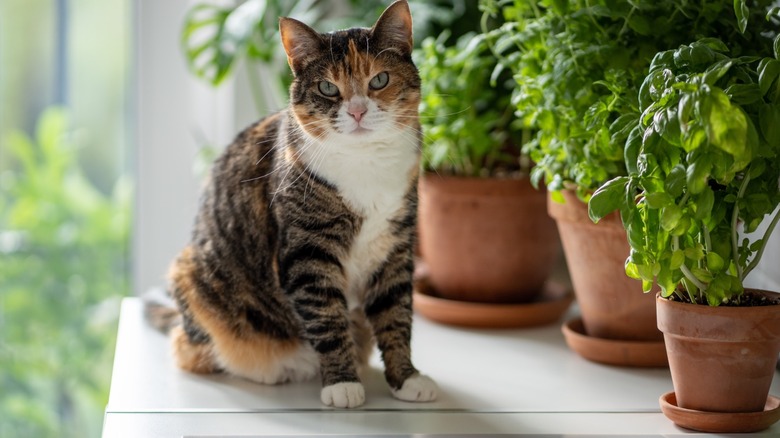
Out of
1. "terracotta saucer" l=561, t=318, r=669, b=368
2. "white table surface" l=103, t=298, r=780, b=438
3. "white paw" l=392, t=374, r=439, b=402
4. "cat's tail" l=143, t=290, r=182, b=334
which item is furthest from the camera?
"cat's tail" l=143, t=290, r=182, b=334

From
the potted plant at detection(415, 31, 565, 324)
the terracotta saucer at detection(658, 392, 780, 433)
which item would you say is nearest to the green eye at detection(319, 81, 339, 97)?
the potted plant at detection(415, 31, 565, 324)

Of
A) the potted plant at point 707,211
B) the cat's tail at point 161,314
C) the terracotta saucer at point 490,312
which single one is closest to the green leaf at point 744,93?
the potted plant at point 707,211

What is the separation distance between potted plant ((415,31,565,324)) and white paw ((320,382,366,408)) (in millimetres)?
479

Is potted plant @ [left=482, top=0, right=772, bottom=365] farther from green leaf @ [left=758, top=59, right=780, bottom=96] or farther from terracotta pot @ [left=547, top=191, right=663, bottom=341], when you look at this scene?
green leaf @ [left=758, top=59, right=780, bottom=96]

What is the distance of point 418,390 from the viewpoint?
138 centimetres

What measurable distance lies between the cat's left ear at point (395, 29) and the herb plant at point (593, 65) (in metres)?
0.17

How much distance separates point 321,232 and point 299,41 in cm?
26

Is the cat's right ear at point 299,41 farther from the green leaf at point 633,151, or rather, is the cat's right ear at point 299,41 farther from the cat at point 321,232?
the green leaf at point 633,151

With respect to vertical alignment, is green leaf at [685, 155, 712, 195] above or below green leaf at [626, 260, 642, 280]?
above

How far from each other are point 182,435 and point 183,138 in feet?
4.12

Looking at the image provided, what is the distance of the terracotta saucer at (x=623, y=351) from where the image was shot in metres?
1.50

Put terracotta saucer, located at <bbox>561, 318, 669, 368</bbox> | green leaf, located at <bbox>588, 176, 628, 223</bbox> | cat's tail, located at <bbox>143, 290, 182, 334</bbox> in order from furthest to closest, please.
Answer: cat's tail, located at <bbox>143, 290, 182, 334</bbox> → terracotta saucer, located at <bbox>561, 318, 669, 368</bbox> → green leaf, located at <bbox>588, 176, 628, 223</bbox>

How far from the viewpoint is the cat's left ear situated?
135 cm

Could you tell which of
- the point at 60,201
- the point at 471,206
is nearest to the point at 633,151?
the point at 471,206
